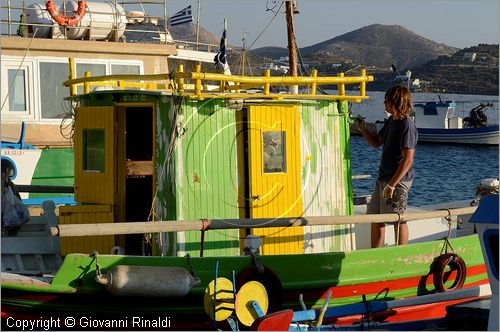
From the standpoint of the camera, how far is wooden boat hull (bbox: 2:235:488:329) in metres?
9.91

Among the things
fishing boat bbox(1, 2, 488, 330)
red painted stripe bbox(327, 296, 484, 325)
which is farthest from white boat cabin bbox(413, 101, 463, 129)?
red painted stripe bbox(327, 296, 484, 325)

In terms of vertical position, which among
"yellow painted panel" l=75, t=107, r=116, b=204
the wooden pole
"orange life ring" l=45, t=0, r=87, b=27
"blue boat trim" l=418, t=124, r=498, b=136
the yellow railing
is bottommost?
"blue boat trim" l=418, t=124, r=498, b=136

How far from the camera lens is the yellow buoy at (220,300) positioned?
32.2 feet

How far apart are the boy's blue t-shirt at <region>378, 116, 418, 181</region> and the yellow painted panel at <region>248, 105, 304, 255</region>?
95 centimetres

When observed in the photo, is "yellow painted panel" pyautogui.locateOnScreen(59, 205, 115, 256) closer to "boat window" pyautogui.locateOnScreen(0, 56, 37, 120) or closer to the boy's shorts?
the boy's shorts

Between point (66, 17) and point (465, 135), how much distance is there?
45729 mm

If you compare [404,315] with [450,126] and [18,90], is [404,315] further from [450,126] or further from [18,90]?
[450,126]

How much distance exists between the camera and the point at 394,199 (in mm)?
11188

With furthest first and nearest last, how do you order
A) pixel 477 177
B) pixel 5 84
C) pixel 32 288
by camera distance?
pixel 477 177
pixel 5 84
pixel 32 288

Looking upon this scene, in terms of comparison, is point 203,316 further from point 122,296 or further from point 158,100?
point 158,100

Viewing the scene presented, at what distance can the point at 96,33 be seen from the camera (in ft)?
67.6

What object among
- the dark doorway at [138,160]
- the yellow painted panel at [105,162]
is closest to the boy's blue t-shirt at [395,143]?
the dark doorway at [138,160]

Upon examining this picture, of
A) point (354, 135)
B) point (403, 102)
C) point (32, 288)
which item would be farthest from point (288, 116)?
point (354, 135)

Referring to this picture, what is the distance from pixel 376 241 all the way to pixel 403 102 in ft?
5.53
